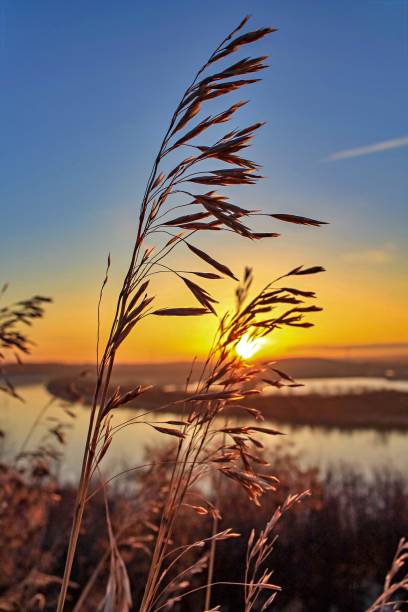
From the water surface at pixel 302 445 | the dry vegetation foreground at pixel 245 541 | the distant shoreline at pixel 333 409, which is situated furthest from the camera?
the distant shoreline at pixel 333 409

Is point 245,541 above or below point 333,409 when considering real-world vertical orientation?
below

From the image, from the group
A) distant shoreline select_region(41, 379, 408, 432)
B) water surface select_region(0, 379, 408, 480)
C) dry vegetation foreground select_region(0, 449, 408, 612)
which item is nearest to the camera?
dry vegetation foreground select_region(0, 449, 408, 612)

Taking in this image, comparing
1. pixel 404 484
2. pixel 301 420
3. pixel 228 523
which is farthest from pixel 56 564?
pixel 301 420

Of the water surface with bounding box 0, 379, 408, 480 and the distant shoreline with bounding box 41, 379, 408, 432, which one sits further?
the distant shoreline with bounding box 41, 379, 408, 432

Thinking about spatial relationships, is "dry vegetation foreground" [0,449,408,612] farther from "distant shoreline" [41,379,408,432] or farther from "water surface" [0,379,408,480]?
"distant shoreline" [41,379,408,432]

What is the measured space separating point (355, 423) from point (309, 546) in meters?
13.2

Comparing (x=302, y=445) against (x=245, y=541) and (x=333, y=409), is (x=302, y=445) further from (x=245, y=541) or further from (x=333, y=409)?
Answer: (x=245, y=541)

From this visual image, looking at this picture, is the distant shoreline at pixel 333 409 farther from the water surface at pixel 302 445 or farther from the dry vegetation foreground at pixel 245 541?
the dry vegetation foreground at pixel 245 541

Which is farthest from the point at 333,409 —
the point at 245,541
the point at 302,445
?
the point at 245,541

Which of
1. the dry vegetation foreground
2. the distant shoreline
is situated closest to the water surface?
the distant shoreline

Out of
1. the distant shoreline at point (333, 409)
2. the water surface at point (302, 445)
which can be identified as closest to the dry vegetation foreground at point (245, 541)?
the water surface at point (302, 445)

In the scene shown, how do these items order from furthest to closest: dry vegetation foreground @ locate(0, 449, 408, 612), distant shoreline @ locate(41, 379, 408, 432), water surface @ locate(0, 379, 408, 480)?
distant shoreline @ locate(41, 379, 408, 432) < water surface @ locate(0, 379, 408, 480) < dry vegetation foreground @ locate(0, 449, 408, 612)

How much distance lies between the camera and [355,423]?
1845 cm

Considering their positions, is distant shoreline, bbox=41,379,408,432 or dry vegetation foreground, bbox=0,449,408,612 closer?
dry vegetation foreground, bbox=0,449,408,612
